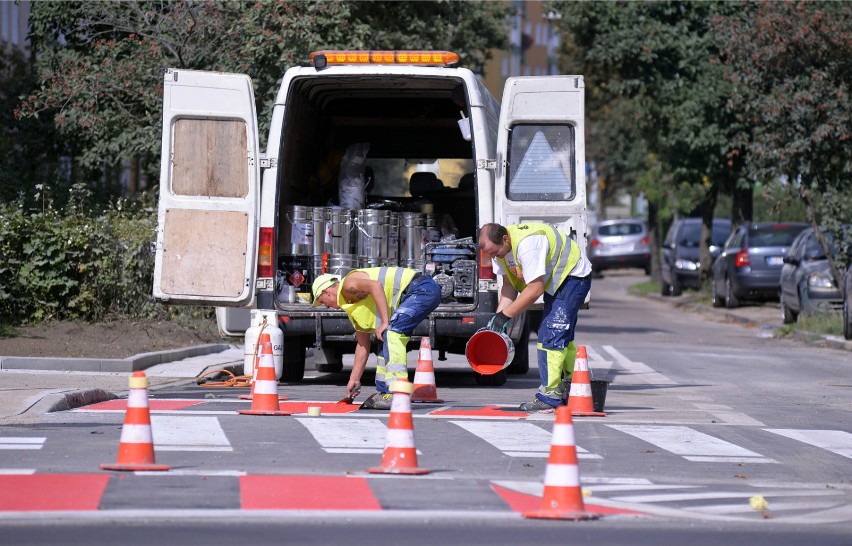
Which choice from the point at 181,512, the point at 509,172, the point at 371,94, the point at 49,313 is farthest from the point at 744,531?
the point at 49,313

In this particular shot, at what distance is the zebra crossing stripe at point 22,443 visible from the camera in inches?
342

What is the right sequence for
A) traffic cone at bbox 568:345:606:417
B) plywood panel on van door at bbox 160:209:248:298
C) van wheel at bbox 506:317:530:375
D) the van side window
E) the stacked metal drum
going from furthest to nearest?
van wheel at bbox 506:317:530:375
the stacked metal drum
the van side window
plywood panel on van door at bbox 160:209:248:298
traffic cone at bbox 568:345:606:417

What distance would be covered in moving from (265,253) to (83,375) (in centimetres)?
214

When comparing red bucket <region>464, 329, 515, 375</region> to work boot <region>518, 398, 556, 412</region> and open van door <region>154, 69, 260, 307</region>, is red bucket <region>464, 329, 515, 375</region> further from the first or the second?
open van door <region>154, 69, 260, 307</region>

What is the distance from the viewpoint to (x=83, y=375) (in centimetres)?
1370

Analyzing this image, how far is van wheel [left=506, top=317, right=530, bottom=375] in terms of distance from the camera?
14.3m

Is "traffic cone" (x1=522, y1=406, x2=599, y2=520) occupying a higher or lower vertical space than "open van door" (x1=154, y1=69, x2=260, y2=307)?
lower

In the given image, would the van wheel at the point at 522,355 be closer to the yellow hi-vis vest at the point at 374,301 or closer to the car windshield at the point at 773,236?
the yellow hi-vis vest at the point at 374,301

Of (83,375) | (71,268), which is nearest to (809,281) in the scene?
(71,268)

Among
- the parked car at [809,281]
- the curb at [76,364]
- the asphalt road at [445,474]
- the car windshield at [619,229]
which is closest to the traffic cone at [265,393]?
the asphalt road at [445,474]

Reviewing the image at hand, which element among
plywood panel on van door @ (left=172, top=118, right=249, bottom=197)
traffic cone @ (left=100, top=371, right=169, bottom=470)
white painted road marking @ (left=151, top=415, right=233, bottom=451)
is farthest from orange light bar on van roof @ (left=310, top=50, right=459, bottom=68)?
traffic cone @ (left=100, top=371, right=169, bottom=470)

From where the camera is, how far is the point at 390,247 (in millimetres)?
14055

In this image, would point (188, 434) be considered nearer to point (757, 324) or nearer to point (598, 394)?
point (598, 394)

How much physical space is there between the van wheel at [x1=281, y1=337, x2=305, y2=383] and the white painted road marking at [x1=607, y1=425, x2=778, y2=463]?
4.30 metres
